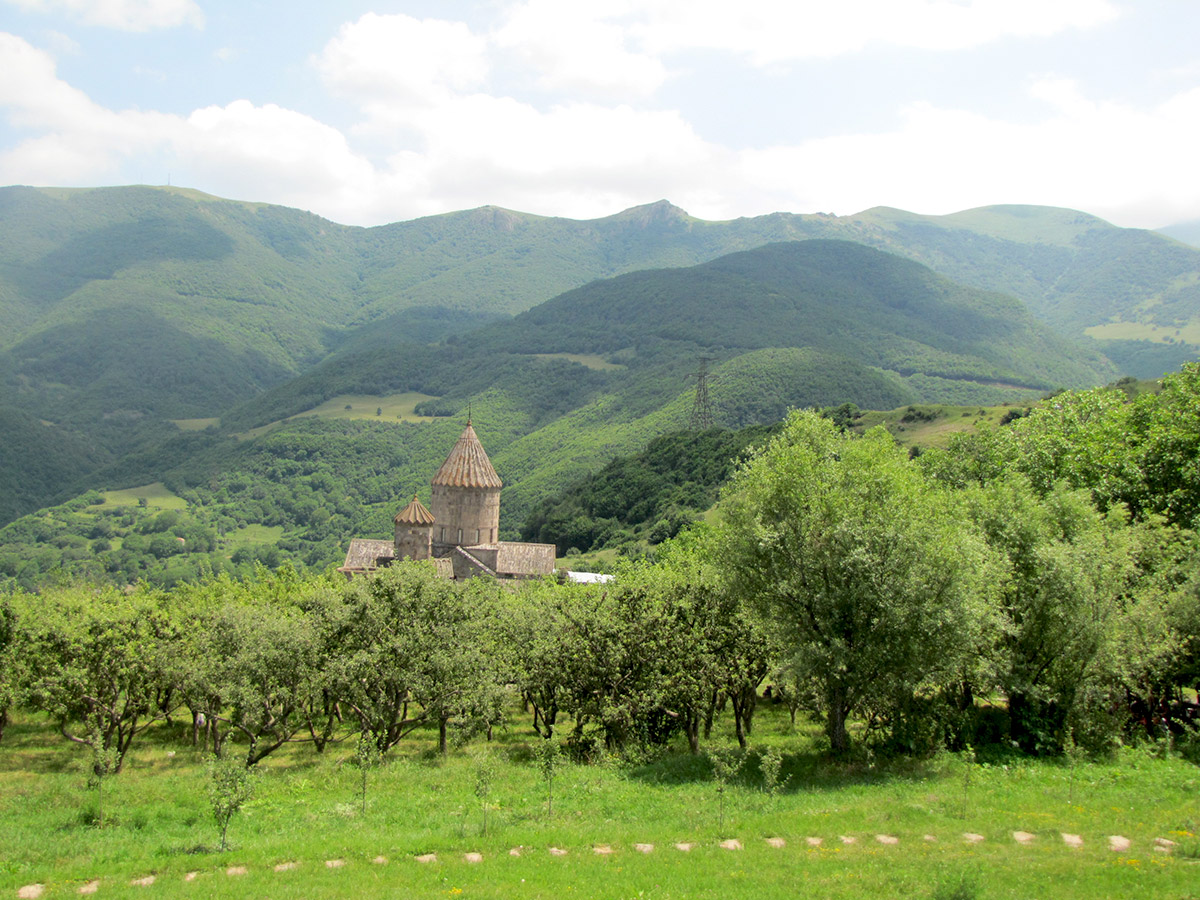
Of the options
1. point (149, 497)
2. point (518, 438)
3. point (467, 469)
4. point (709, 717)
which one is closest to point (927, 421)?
point (467, 469)

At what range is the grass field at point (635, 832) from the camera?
1274 cm

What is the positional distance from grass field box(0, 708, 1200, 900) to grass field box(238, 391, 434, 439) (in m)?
163

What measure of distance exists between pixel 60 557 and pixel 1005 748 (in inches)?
5687

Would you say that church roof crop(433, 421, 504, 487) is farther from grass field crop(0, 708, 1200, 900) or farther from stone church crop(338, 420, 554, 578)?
grass field crop(0, 708, 1200, 900)

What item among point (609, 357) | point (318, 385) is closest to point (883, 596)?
point (609, 357)

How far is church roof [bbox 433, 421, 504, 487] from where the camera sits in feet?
162

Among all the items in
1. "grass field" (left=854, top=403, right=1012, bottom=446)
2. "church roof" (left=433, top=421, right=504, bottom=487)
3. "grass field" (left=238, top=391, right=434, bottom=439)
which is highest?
"grass field" (left=238, top=391, right=434, bottom=439)

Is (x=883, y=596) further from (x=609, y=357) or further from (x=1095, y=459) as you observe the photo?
(x=609, y=357)

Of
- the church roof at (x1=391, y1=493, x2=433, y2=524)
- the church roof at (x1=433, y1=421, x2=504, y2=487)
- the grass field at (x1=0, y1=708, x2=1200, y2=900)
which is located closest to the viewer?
the grass field at (x1=0, y1=708, x2=1200, y2=900)

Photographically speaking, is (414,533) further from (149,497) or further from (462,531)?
(149,497)

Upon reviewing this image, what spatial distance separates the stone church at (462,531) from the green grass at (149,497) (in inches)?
4867

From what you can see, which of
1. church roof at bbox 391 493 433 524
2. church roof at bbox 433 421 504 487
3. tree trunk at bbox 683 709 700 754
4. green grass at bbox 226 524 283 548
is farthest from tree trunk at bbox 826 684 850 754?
green grass at bbox 226 524 283 548

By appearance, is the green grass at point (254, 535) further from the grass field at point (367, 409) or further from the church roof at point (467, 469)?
the church roof at point (467, 469)

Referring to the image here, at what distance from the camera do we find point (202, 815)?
1812cm
